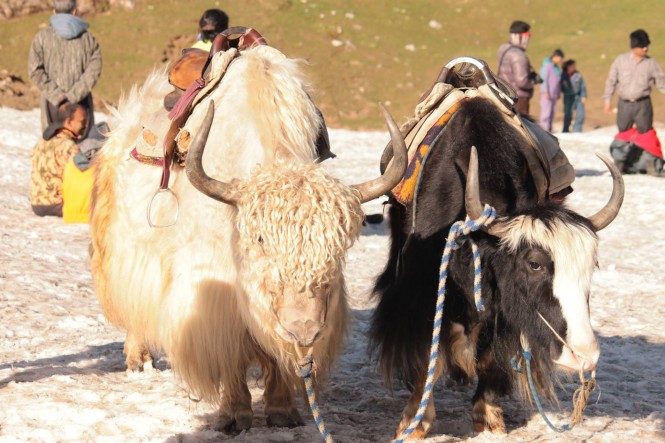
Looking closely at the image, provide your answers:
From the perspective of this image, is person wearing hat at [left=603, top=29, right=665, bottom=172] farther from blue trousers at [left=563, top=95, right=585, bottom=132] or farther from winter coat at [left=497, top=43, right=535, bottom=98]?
blue trousers at [left=563, top=95, right=585, bottom=132]

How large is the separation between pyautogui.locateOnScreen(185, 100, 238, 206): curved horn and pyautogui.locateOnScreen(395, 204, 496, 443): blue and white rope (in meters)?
0.84

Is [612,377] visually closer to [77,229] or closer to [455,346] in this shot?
[455,346]

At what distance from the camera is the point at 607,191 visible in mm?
9828

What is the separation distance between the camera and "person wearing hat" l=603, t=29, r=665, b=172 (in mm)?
10797

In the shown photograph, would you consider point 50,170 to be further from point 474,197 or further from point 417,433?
point 474,197

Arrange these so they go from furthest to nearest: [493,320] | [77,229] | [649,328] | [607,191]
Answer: [607,191], [77,229], [649,328], [493,320]

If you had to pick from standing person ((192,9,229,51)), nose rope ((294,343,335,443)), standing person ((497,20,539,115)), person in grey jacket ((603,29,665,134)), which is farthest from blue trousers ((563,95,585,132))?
nose rope ((294,343,335,443))

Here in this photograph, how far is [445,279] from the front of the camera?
142 inches

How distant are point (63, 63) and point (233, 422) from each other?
531 cm

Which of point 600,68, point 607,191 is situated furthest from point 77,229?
point 600,68

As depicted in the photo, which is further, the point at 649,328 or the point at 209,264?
the point at 649,328

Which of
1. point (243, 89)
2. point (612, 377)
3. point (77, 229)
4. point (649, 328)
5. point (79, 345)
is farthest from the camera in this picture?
point (77, 229)

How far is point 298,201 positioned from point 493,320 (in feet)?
3.31

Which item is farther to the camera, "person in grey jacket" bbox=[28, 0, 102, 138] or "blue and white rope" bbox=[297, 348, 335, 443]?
"person in grey jacket" bbox=[28, 0, 102, 138]
